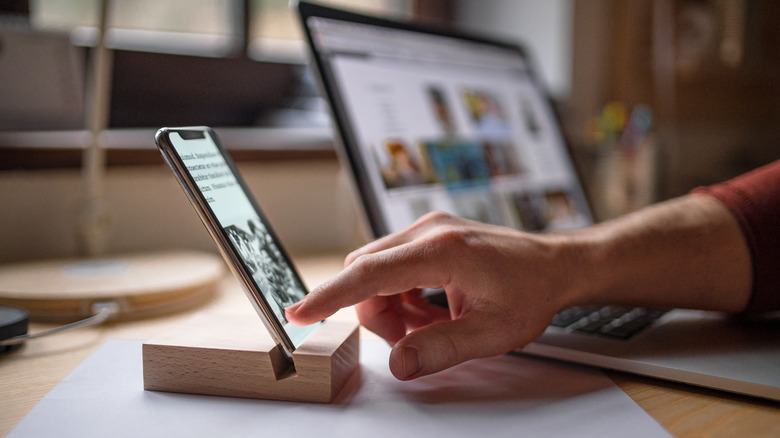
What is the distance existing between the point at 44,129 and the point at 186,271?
287mm

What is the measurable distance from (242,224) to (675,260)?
1.36 feet

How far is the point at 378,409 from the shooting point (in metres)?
0.41

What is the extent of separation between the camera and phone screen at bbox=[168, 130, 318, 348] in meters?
0.44

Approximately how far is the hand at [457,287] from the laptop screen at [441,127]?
0.21 m

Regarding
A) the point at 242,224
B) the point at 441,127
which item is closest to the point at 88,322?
the point at 242,224

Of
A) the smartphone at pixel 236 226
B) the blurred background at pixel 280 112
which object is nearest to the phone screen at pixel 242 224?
the smartphone at pixel 236 226

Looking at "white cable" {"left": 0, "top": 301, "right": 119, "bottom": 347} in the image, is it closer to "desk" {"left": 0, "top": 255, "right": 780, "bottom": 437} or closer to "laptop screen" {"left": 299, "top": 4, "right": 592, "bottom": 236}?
"desk" {"left": 0, "top": 255, "right": 780, "bottom": 437}

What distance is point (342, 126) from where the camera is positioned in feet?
2.31

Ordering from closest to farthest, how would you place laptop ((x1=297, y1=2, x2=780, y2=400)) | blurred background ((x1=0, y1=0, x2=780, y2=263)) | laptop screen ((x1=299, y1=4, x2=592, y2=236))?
laptop ((x1=297, y1=2, x2=780, y2=400)) < laptop screen ((x1=299, y1=4, x2=592, y2=236)) < blurred background ((x1=0, y1=0, x2=780, y2=263))

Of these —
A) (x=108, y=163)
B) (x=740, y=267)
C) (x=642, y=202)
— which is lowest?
(x=642, y=202)

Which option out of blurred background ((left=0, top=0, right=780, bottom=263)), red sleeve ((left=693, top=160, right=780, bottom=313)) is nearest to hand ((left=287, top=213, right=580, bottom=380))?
red sleeve ((left=693, top=160, right=780, bottom=313))

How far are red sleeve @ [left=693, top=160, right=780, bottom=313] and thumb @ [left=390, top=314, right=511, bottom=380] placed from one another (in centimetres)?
31

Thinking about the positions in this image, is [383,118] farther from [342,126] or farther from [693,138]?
[693,138]

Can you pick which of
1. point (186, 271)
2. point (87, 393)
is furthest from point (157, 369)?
point (186, 271)
